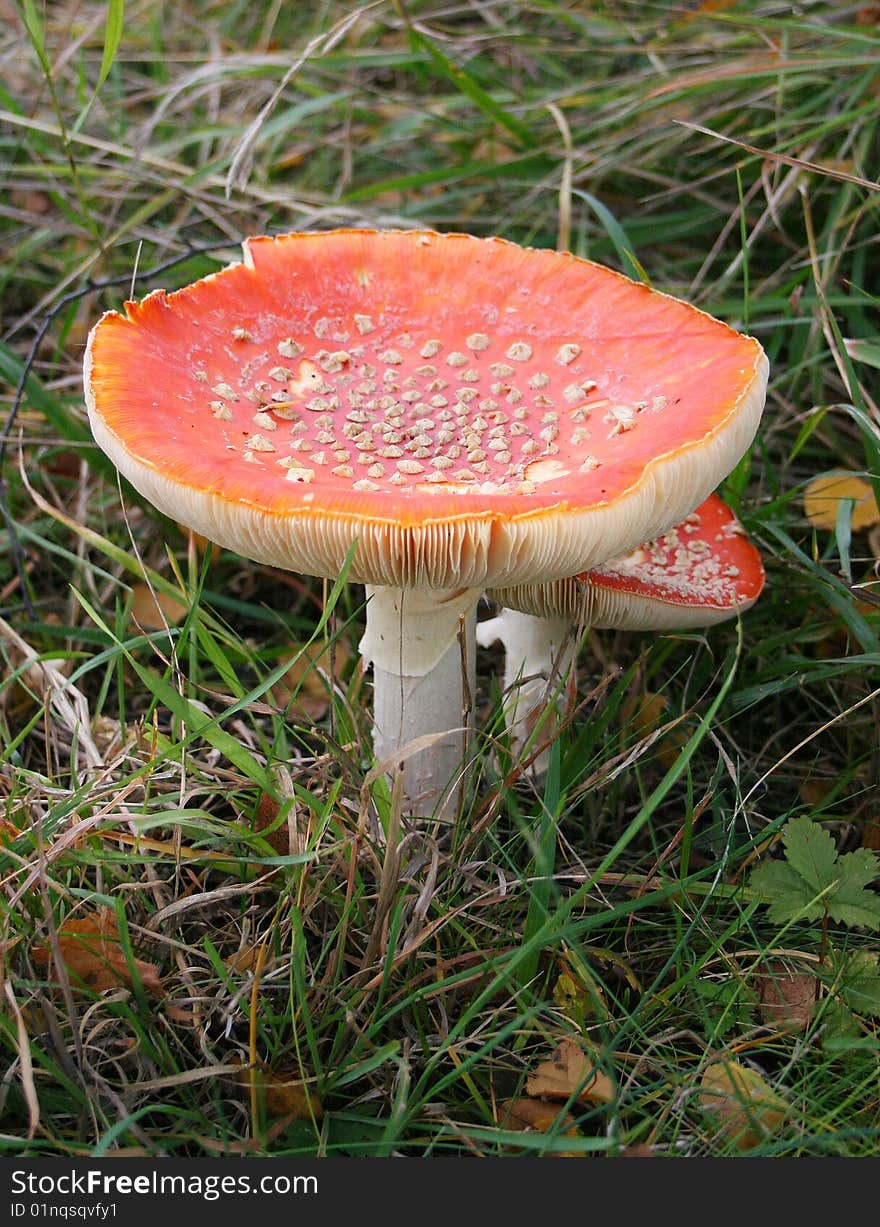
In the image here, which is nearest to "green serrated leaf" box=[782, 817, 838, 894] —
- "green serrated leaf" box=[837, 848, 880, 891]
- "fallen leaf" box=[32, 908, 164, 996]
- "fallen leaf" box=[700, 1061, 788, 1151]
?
"green serrated leaf" box=[837, 848, 880, 891]

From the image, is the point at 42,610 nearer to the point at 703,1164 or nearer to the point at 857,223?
the point at 703,1164

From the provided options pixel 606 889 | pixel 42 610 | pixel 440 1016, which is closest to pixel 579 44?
pixel 42 610

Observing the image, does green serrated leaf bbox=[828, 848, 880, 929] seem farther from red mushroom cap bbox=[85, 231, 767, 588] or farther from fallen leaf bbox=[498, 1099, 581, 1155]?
→ red mushroom cap bbox=[85, 231, 767, 588]

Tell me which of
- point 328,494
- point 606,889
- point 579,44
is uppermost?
point 579,44

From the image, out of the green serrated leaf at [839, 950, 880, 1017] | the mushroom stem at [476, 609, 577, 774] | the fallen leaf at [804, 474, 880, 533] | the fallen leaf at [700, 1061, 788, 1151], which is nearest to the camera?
the fallen leaf at [700, 1061, 788, 1151]

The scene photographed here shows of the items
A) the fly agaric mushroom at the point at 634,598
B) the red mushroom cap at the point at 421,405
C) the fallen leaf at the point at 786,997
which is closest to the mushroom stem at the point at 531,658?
the fly agaric mushroom at the point at 634,598

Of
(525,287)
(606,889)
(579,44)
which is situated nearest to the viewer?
(606,889)
